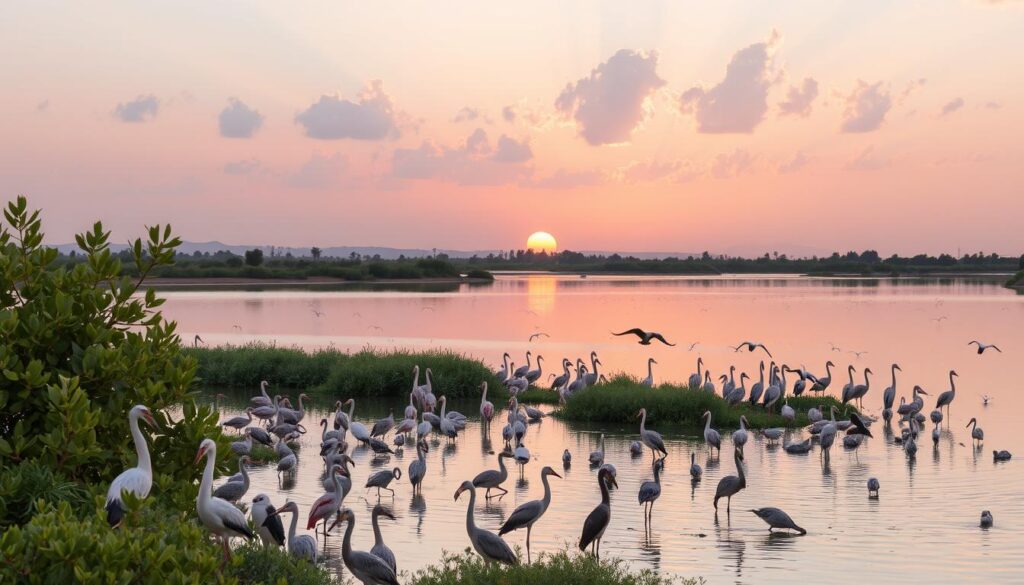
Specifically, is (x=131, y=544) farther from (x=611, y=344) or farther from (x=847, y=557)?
(x=611, y=344)

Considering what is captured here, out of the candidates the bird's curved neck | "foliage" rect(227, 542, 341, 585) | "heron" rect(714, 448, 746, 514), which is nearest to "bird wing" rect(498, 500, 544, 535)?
"heron" rect(714, 448, 746, 514)

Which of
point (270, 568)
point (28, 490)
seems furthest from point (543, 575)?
point (28, 490)

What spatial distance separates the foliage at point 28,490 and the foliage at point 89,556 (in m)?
1.20

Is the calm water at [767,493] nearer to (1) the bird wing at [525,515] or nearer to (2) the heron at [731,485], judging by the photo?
(2) the heron at [731,485]

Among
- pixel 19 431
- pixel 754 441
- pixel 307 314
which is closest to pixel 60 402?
pixel 19 431

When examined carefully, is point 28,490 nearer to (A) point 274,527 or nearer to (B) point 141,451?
(B) point 141,451

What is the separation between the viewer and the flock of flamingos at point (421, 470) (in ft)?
30.0

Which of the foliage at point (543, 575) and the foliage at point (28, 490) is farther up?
the foliage at point (28, 490)

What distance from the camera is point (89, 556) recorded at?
215 inches

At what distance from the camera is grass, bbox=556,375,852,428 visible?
2458cm

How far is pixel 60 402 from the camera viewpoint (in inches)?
276

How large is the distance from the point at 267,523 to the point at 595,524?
390 cm

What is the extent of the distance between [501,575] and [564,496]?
7.55 m

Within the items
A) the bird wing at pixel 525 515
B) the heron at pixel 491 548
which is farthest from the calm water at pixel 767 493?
the heron at pixel 491 548
